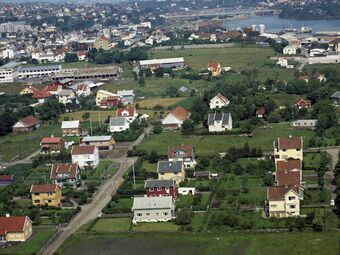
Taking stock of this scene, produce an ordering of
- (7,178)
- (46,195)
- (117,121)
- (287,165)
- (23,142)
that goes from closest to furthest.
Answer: (46,195)
(287,165)
(7,178)
(23,142)
(117,121)

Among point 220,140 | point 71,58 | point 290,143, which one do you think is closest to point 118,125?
point 220,140

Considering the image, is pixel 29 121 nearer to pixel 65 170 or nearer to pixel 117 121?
pixel 117 121

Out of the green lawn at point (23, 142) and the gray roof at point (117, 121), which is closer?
the green lawn at point (23, 142)

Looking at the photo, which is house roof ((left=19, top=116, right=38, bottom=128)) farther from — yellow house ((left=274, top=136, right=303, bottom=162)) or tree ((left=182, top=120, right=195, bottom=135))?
yellow house ((left=274, top=136, right=303, bottom=162))

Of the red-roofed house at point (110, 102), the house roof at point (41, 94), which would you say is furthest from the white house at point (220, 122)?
the house roof at point (41, 94)

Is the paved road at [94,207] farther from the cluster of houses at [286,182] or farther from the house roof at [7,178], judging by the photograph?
the cluster of houses at [286,182]

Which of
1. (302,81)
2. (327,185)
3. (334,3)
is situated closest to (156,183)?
(327,185)
